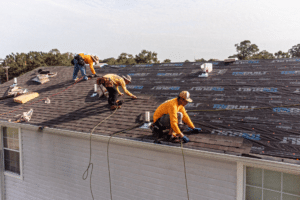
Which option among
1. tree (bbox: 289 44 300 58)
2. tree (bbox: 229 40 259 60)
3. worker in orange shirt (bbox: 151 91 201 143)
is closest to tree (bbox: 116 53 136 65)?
tree (bbox: 229 40 259 60)

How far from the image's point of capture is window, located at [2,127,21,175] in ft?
30.2

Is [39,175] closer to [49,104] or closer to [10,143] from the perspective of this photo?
[10,143]

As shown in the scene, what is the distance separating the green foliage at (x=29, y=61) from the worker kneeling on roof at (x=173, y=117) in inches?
1840

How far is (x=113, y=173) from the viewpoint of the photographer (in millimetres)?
6852

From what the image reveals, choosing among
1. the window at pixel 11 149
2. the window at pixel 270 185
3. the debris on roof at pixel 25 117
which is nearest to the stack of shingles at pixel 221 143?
the window at pixel 270 185

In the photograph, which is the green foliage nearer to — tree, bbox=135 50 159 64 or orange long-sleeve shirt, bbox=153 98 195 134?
tree, bbox=135 50 159 64

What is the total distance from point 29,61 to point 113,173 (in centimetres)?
4877

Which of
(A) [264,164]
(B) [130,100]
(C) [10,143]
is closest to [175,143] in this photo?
(A) [264,164]

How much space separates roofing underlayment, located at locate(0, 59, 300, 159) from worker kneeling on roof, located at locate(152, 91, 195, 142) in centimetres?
28

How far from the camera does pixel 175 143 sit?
5.61 meters

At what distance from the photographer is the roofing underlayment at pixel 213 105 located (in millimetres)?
5199

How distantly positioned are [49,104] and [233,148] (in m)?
7.69

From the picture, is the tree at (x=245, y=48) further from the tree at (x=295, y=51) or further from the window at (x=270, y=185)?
the window at (x=270, y=185)

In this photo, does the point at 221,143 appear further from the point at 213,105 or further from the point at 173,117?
the point at 213,105
